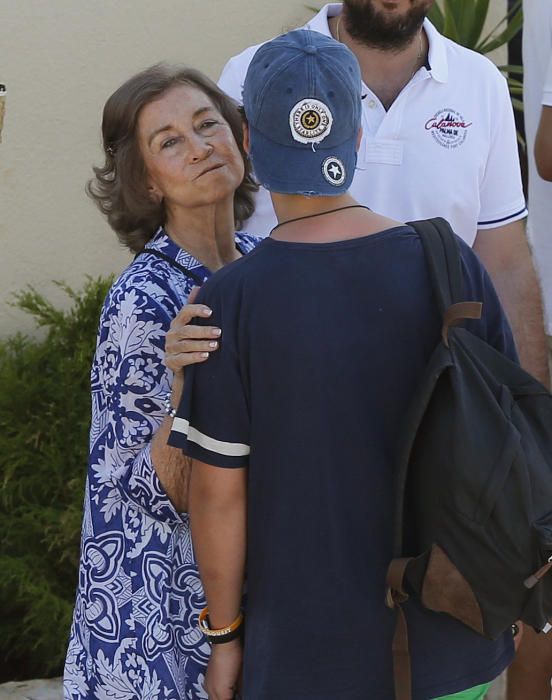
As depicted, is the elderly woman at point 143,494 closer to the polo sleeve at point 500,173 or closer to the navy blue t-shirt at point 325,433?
the navy blue t-shirt at point 325,433

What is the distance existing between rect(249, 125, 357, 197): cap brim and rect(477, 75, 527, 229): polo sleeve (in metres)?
1.26

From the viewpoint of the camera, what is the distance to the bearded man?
10.0 ft

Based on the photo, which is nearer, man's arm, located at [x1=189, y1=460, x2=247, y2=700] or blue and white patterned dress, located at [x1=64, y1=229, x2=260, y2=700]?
man's arm, located at [x1=189, y1=460, x2=247, y2=700]

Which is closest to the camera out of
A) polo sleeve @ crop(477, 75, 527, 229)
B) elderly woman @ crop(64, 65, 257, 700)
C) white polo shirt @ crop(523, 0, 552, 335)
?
elderly woman @ crop(64, 65, 257, 700)

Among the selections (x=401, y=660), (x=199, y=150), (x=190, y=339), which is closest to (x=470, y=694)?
(x=401, y=660)

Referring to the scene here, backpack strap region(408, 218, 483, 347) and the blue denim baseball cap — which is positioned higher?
the blue denim baseball cap

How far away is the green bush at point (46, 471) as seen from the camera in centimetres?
432

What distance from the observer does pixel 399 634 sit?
198 cm

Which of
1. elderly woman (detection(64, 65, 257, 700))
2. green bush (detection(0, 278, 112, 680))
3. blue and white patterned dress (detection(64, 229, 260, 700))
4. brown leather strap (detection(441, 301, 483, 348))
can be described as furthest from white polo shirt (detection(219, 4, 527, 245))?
green bush (detection(0, 278, 112, 680))

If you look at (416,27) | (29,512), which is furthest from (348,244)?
(29,512)

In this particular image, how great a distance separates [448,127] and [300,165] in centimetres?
124

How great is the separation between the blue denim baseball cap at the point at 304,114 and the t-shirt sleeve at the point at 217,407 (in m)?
0.27

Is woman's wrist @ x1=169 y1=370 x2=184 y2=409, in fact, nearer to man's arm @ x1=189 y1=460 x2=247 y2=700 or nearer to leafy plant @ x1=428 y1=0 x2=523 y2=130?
man's arm @ x1=189 y1=460 x2=247 y2=700

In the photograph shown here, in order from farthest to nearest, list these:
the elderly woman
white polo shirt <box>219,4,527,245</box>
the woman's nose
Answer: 1. white polo shirt <box>219,4,527,245</box>
2. the woman's nose
3. the elderly woman
